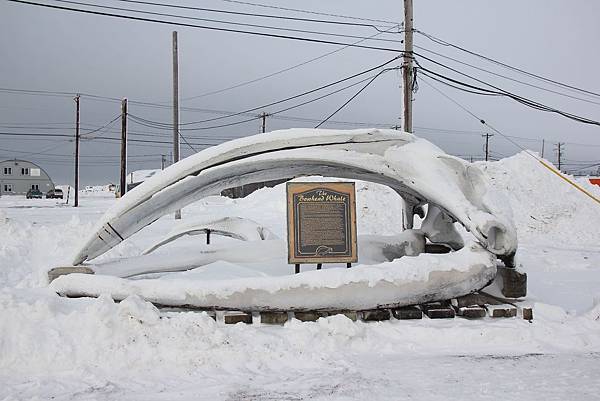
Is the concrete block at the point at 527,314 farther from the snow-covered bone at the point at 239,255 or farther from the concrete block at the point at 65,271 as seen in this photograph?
the concrete block at the point at 65,271

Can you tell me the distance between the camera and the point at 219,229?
30.3 feet

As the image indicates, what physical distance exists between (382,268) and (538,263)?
23.2ft

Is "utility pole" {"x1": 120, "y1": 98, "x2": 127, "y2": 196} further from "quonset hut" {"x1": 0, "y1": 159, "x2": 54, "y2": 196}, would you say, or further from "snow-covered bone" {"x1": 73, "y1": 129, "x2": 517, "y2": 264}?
"quonset hut" {"x1": 0, "y1": 159, "x2": 54, "y2": 196}

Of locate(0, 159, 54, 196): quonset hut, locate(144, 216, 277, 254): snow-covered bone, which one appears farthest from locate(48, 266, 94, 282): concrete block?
locate(0, 159, 54, 196): quonset hut

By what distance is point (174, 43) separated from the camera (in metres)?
20.5

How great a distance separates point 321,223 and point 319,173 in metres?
0.79

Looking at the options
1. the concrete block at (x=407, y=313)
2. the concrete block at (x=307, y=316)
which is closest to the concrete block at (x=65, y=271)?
the concrete block at (x=307, y=316)

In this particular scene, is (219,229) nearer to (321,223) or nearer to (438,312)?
(321,223)

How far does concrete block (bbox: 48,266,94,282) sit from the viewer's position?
6.37 metres

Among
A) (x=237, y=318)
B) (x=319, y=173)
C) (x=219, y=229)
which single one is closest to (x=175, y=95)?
(x=219, y=229)

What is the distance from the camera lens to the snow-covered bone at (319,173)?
20.9 ft

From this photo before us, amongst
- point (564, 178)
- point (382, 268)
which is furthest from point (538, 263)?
point (564, 178)

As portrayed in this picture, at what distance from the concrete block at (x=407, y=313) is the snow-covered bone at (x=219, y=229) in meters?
3.65

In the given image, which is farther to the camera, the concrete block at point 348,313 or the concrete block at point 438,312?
the concrete block at point 438,312
